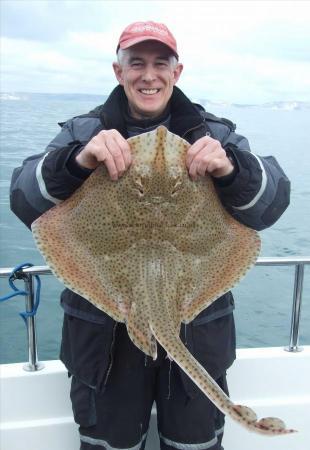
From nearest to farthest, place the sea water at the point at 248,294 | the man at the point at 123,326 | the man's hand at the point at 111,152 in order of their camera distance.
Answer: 1. the man's hand at the point at 111,152
2. the man at the point at 123,326
3. the sea water at the point at 248,294

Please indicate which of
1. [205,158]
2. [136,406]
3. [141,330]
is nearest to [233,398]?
[136,406]

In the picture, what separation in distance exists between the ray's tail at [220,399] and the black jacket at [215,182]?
55cm

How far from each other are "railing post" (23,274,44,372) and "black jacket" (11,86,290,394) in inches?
30.8

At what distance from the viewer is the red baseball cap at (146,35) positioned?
2590mm

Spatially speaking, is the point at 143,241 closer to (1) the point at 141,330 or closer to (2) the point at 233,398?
(1) the point at 141,330

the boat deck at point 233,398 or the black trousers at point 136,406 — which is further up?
the black trousers at point 136,406

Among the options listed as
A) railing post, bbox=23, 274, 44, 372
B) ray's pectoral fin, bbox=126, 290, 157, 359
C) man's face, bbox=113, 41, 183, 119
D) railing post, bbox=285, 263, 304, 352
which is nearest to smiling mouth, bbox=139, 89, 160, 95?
man's face, bbox=113, 41, 183, 119

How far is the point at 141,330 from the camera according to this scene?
2178 millimetres

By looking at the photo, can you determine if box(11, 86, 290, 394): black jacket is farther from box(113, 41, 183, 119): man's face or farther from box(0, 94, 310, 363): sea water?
box(0, 94, 310, 363): sea water

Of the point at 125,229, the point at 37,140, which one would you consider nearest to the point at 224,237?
the point at 125,229

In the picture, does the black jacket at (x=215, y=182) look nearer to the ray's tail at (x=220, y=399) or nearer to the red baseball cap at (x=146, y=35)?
the red baseball cap at (x=146, y=35)

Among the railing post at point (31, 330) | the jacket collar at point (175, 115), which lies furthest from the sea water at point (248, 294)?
the jacket collar at point (175, 115)

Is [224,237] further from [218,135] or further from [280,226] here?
[280,226]

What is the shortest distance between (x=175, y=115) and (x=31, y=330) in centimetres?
189
